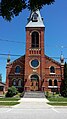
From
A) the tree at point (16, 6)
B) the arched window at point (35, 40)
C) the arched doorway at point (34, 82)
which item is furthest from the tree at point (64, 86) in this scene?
the tree at point (16, 6)

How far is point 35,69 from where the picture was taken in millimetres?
47562

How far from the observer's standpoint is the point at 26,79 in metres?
46.6

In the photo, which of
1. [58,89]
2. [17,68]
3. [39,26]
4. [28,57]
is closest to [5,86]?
[17,68]

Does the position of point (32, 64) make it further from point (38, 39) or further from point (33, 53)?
point (38, 39)

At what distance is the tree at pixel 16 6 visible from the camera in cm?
504

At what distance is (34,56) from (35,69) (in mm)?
2929

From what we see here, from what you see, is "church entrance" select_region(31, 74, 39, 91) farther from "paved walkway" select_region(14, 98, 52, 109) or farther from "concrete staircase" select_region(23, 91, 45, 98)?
"paved walkway" select_region(14, 98, 52, 109)

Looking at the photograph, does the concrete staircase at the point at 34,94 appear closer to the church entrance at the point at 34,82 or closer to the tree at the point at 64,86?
the church entrance at the point at 34,82

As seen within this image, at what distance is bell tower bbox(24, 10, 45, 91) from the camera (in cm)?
4703

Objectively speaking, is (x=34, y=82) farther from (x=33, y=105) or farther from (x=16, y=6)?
(x=16, y=6)

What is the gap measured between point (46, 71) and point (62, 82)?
4262 mm

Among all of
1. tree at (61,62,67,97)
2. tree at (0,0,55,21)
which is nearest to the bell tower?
tree at (61,62,67,97)

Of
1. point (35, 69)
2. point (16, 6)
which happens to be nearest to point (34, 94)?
point (35, 69)

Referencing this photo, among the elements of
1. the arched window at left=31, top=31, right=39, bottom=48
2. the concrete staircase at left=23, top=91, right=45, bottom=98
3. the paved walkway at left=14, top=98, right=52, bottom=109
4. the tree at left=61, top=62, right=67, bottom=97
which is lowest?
the paved walkway at left=14, top=98, right=52, bottom=109
